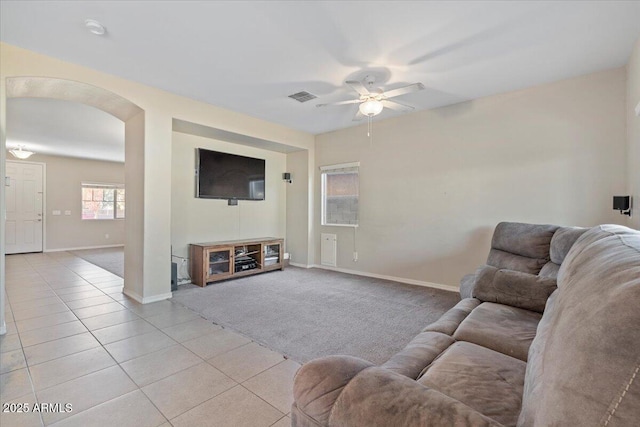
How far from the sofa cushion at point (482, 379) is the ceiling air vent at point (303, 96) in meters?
3.26

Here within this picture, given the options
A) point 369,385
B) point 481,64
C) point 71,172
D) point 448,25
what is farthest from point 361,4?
point 71,172

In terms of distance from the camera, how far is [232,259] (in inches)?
181

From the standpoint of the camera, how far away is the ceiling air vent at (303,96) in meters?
3.66

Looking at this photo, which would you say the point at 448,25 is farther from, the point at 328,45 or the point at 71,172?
the point at 71,172

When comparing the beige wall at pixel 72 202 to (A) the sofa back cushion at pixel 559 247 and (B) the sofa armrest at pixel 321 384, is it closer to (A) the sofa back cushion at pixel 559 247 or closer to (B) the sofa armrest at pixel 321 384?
(B) the sofa armrest at pixel 321 384

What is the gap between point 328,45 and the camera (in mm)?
2559

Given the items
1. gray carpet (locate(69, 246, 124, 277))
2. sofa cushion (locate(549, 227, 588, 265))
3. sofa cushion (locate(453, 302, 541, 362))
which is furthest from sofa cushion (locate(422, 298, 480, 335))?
gray carpet (locate(69, 246, 124, 277))

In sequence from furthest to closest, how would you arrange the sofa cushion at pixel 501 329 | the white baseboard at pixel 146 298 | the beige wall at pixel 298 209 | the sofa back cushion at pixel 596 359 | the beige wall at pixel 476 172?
the beige wall at pixel 298 209
the white baseboard at pixel 146 298
the beige wall at pixel 476 172
the sofa cushion at pixel 501 329
the sofa back cushion at pixel 596 359

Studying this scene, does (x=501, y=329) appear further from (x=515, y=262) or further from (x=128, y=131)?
(x=128, y=131)

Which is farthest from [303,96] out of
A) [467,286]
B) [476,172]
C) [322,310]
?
[467,286]

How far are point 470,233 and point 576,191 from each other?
1.20 metres

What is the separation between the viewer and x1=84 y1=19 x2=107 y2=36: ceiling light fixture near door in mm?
2256

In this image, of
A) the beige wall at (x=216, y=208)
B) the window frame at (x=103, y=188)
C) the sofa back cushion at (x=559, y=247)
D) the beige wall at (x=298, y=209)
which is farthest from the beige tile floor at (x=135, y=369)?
the window frame at (x=103, y=188)

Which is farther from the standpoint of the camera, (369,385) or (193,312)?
(193,312)
